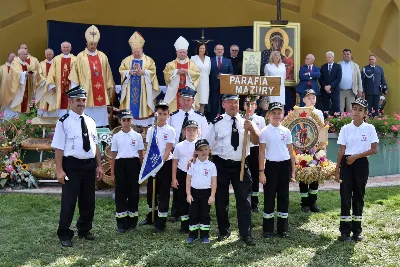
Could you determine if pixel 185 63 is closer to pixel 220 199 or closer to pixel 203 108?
pixel 203 108

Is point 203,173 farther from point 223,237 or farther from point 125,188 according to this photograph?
point 125,188

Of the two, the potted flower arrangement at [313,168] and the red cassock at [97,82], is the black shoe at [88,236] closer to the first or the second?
the potted flower arrangement at [313,168]

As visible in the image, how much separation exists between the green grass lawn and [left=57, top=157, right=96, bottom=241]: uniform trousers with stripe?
25 centimetres

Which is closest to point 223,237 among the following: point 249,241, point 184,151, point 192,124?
point 249,241

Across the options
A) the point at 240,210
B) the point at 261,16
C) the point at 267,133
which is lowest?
the point at 240,210

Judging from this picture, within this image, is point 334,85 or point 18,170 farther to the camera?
point 334,85

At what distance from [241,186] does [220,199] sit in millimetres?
321

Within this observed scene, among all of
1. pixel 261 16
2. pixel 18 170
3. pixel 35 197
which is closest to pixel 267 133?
pixel 35 197

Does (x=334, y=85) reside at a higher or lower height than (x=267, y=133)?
higher

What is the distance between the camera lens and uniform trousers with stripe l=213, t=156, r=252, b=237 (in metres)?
6.52

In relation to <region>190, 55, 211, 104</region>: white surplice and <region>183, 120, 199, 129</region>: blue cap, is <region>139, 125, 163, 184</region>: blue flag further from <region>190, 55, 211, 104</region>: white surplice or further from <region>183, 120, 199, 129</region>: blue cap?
<region>190, 55, 211, 104</region>: white surplice

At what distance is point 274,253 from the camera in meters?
6.20

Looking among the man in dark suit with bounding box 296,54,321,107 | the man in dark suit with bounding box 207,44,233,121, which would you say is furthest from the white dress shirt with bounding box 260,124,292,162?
the man in dark suit with bounding box 296,54,321,107

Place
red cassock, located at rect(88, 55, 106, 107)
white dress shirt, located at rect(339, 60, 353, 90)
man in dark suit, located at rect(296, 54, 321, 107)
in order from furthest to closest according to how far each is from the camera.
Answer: white dress shirt, located at rect(339, 60, 353, 90)
man in dark suit, located at rect(296, 54, 321, 107)
red cassock, located at rect(88, 55, 106, 107)
